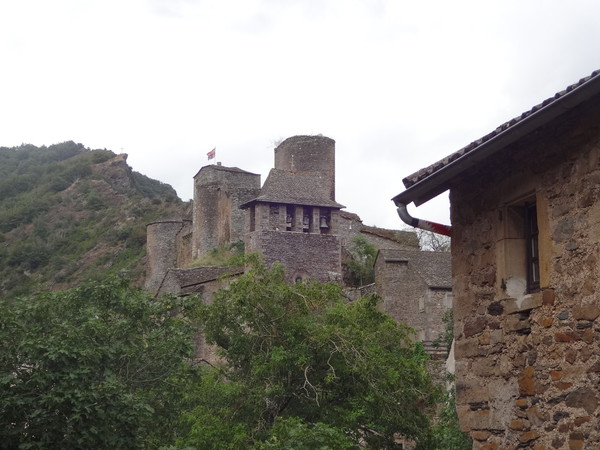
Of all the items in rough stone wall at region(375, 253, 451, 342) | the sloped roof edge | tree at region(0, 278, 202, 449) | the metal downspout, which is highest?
rough stone wall at region(375, 253, 451, 342)

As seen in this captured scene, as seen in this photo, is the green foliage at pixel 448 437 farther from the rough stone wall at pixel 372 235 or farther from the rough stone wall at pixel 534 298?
the rough stone wall at pixel 372 235

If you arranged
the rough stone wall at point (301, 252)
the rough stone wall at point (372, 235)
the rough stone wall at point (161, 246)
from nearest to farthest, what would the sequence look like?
the rough stone wall at point (301, 252)
the rough stone wall at point (372, 235)
the rough stone wall at point (161, 246)

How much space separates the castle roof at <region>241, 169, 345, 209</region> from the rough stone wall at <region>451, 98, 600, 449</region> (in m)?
38.3

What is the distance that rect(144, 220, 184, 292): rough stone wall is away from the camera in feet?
200

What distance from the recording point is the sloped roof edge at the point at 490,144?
23.0 ft

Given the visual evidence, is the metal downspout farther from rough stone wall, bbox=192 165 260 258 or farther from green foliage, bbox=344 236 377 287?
rough stone wall, bbox=192 165 260 258

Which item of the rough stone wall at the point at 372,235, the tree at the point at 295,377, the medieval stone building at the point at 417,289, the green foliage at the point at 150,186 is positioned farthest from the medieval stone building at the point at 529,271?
the green foliage at the point at 150,186

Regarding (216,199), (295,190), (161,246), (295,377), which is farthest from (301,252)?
(295,377)

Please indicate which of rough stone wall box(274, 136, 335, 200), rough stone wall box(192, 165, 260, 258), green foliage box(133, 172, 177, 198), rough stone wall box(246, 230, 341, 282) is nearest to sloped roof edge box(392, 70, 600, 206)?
rough stone wall box(246, 230, 341, 282)

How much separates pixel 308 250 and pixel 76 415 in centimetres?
3411

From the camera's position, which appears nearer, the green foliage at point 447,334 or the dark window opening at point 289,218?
the green foliage at point 447,334

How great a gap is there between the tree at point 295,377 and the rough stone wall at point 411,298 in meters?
18.7

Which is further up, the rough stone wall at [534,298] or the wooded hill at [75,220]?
the wooded hill at [75,220]

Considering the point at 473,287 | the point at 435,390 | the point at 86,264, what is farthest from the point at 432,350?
the point at 86,264
